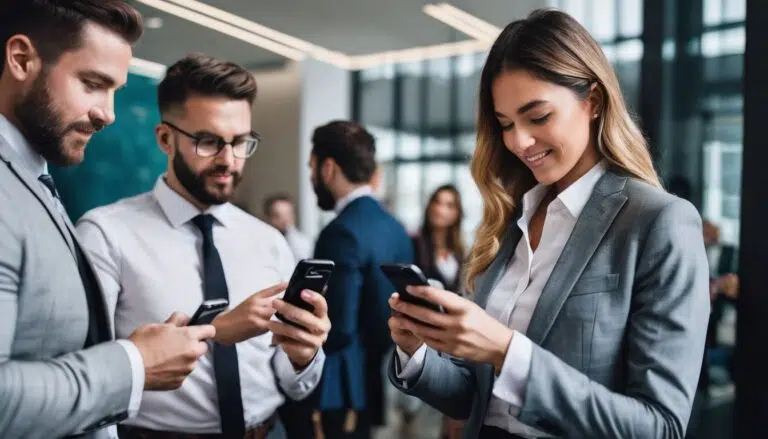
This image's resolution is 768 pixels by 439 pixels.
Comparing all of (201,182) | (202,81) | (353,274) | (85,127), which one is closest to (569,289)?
(85,127)

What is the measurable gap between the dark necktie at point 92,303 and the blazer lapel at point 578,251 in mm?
851

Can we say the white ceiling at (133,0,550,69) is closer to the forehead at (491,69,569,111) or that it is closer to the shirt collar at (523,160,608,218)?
the forehead at (491,69,569,111)

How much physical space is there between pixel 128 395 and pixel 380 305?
194 centimetres

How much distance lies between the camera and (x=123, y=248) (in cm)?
178

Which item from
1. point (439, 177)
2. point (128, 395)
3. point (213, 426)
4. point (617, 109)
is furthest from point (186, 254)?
point (439, 177)

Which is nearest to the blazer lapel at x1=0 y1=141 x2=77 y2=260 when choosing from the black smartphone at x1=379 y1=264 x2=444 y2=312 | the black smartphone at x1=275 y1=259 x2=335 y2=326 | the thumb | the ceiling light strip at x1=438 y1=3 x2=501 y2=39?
the thumb

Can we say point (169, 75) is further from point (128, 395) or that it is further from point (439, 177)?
point (439, 177)

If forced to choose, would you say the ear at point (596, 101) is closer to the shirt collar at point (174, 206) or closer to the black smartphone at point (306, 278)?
the black smartphone at point (306, 278)

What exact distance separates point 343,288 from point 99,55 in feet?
5.88

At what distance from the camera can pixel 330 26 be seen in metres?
6.85

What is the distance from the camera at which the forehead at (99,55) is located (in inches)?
51.3

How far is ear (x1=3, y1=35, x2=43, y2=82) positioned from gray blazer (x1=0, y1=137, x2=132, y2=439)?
152 millimetres

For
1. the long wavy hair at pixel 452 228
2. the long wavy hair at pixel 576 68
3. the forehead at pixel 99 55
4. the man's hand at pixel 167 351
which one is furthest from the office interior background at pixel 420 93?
the man's hand at pixel 167 351

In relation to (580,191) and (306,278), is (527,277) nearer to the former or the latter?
(580,191)
